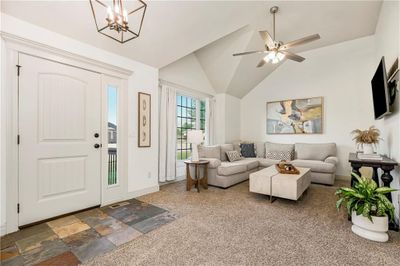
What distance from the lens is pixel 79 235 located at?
81.4 inches

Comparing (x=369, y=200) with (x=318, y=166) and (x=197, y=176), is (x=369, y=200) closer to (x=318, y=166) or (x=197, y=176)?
(x=318, y=166)

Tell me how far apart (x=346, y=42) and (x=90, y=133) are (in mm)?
6201

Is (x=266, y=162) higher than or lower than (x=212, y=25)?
lower

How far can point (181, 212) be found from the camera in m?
2.68

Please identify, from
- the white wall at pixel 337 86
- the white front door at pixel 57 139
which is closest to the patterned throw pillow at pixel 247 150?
the white wall at pixel 337 86

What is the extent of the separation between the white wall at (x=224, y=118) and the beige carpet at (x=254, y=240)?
116 inches

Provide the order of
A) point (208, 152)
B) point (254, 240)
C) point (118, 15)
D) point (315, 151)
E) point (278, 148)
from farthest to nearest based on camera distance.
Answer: point (278, 148), point (315, 151), point (208, 152), point (254, 240), point (118, 15)

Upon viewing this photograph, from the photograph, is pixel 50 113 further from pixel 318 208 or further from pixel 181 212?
pixel 318 208

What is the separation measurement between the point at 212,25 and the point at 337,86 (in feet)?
12.4

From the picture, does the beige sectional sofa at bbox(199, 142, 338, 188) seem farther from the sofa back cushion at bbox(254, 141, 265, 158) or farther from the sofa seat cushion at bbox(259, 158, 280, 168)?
the sofa back cushion at bbox(254, 141, 265, 158)

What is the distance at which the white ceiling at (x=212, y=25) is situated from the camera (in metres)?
2.32

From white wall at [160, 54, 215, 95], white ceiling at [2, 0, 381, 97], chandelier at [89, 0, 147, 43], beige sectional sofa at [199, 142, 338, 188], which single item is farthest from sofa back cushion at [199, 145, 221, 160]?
chandelier at [89, 0, 147, 43]

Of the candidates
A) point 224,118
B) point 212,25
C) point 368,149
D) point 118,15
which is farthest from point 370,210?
point 224,118

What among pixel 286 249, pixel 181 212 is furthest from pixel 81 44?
pixel 286 249
